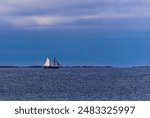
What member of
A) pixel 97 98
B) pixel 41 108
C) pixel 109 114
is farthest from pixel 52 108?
pixel 97 98

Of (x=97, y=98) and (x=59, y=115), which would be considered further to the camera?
(x=97, y=98)

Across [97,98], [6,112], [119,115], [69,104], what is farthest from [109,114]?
[97,98]

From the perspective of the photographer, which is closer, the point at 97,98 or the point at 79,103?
the point at 79,103

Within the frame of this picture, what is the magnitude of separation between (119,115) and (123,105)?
85cm

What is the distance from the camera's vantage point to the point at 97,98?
64188 mm

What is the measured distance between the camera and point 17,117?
1784 centimetres

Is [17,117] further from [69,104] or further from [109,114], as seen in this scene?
[109,114]

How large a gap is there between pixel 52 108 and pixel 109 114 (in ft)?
6.82

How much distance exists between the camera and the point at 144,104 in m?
19.2

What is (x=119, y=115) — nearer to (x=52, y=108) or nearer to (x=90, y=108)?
(x=90, y=108)

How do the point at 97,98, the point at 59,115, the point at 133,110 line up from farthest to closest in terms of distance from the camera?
the point at 97,98, the point at 133,110, the point at 59,115

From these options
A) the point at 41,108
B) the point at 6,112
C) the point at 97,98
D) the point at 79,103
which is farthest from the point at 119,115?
the point at 97,98

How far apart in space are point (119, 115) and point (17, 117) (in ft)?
12.1

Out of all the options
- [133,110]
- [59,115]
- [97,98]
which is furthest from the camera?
[97,98]
